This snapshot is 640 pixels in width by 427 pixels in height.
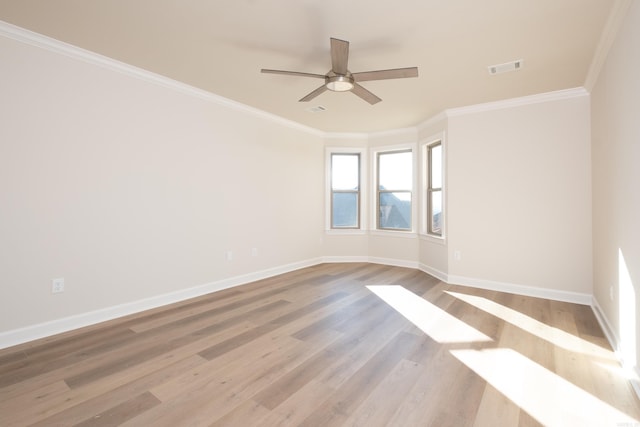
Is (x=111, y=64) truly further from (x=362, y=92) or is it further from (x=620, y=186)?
(x=620, y=186)

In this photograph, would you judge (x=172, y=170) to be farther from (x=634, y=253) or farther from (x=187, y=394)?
(x=634, y=253)

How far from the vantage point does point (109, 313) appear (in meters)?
3.16

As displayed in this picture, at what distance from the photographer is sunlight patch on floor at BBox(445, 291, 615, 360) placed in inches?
102

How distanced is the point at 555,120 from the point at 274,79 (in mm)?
3505

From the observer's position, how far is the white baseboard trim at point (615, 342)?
6.65 ft

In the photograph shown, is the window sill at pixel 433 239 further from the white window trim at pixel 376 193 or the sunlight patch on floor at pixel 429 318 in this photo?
the sunlight patch on floor at pixel 429 318

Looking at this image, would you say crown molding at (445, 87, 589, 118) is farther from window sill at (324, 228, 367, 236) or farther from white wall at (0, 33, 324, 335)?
white wall at (0, 33, 324, 335)

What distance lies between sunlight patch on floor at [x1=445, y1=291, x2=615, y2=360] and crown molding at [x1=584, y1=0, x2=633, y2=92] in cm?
253

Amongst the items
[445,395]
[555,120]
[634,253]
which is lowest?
[445,395]

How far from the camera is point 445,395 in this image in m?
1.96

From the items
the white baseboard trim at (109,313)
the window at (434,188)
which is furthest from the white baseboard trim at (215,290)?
the window at (434,188)

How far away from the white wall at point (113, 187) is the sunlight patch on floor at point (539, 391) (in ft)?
10.3

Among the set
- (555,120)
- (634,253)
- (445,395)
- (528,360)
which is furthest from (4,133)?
(555,120)

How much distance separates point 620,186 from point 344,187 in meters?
4.36
